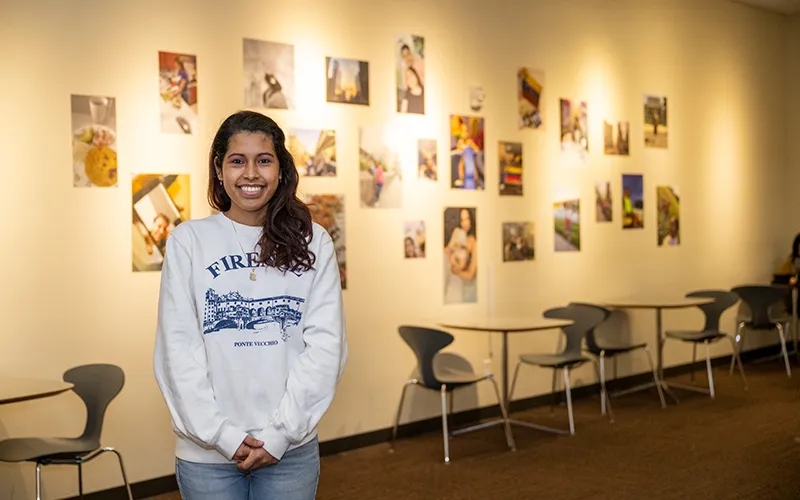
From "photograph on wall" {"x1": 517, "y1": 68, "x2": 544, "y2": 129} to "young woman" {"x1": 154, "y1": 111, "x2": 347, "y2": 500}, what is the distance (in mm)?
5694

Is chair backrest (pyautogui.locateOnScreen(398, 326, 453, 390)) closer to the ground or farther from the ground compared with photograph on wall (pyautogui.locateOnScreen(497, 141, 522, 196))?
closer to the ground

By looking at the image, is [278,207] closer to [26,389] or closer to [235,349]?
[235,349]

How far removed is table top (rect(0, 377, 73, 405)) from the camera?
4.20 m

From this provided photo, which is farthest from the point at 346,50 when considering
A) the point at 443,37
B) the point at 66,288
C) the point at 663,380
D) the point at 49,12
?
the point at 663,380

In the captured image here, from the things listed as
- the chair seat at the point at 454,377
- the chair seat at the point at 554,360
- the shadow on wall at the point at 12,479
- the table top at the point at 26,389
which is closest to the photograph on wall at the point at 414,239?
the chair seat at the point at 454,377

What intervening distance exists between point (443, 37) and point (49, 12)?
312 centimetres

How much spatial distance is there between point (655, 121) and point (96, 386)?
6395 mm

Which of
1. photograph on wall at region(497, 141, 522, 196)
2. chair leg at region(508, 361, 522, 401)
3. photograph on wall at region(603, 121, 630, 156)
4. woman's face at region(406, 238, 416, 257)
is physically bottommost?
chair leg at region(508, 361, 522, 401)

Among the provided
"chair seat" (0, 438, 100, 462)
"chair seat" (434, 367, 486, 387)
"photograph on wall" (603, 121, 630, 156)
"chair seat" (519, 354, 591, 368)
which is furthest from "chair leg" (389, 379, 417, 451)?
"photograph on wall" (603, 121, 630, 156)

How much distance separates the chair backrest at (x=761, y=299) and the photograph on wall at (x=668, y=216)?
2.88ft

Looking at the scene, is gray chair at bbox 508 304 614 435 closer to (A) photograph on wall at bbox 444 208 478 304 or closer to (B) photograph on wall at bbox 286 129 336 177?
(A) photograph on wall at bbox 444 208 478 304

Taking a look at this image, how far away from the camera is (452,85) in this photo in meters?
7.32

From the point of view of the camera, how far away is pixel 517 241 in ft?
25.6

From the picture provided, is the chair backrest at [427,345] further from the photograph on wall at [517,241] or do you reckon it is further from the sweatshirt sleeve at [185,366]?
the sweatshirt sleeve at [185,366]
